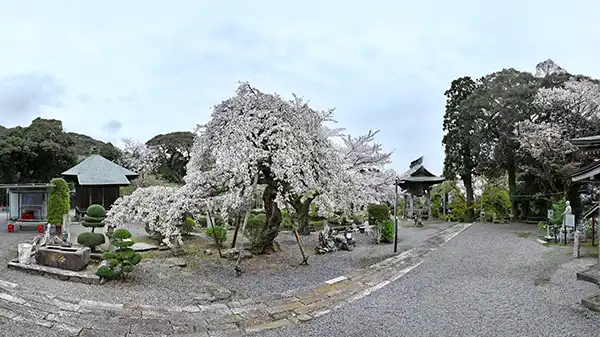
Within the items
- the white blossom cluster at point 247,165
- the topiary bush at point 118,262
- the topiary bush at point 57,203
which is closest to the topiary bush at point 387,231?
the white blossom cluster at point 247,165

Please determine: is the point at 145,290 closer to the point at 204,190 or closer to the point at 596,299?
the point at 204,190

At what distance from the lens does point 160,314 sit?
19.2 ft

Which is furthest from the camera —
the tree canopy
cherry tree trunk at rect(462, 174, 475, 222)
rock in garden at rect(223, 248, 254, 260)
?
cherry tree trunk at rect(462, 174, 475, 222)

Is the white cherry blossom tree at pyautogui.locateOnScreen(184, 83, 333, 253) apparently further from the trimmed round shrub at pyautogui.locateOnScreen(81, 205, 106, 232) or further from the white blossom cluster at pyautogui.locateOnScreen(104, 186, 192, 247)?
the trimmed round shrub at pyautogui.locateOnScreen(81, 205, 106, 232)

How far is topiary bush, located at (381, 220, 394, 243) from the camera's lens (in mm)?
12875

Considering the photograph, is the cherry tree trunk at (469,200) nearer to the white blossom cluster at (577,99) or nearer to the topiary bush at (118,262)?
the white blossom cluster at (577,99)

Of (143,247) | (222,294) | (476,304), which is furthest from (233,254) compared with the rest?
(476,304)

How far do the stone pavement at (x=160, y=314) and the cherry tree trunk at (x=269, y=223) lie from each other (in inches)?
125

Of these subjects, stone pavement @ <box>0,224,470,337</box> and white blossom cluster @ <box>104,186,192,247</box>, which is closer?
stone pavement @ <box>0,224,470,337</box>

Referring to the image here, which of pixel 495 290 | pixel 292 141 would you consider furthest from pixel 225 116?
pixel 495 290

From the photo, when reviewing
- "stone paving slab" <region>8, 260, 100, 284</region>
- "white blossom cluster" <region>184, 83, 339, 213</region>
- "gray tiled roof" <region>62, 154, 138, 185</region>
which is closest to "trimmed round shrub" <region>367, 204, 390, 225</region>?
"white blossom cluster" <region>184, 83, 339, 213</region>

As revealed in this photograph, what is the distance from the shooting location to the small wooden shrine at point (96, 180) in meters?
17.5

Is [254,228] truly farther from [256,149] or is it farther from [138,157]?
[138,157]

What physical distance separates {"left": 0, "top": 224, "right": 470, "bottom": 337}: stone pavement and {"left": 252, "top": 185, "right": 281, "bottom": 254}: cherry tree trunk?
3165 mm
